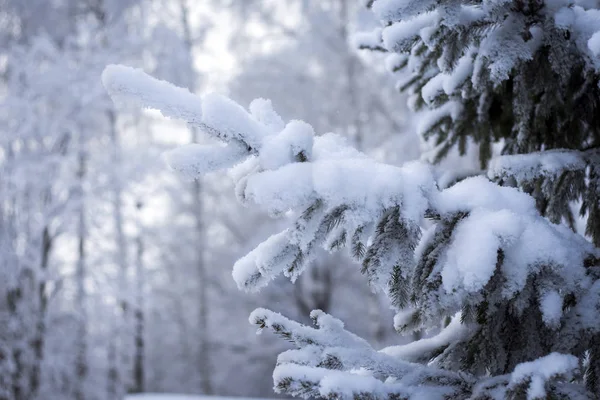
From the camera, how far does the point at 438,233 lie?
1301 millimetres

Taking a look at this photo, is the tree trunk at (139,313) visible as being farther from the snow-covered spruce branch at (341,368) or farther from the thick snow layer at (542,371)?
the thick snow layer at (542,371)

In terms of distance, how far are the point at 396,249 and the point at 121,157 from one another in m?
7.10

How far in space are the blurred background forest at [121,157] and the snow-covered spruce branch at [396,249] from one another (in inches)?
151

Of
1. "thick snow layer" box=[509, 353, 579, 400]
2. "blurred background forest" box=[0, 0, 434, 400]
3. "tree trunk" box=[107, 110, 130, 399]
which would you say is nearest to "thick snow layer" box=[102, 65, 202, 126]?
"thick snow layer" box=[509, 353, 579, 400]

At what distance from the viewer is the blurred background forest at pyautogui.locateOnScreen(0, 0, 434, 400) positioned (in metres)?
6.41

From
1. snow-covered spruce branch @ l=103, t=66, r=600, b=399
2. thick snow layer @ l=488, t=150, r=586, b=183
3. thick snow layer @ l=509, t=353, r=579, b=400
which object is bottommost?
thick snow layer @ l=509, t=353, r=579, b=400

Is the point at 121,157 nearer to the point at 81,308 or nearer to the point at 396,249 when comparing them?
the point at 81,308

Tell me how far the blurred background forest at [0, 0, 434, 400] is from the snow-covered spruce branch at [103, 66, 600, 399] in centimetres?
384

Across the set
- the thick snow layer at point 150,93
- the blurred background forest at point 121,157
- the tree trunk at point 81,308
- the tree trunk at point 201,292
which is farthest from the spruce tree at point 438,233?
the tree trunk at point 201,292

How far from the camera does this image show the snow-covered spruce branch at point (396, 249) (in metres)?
1.10

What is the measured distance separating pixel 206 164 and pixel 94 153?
22.3 ft

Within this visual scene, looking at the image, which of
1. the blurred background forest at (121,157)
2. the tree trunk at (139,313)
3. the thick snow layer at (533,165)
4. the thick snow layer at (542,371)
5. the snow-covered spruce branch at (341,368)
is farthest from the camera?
the tree trunk at (139,313)

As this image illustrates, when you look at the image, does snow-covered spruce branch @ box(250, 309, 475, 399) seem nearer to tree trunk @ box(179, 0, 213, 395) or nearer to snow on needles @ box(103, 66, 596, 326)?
snow on needles @ box(103, 66, 596, 326)

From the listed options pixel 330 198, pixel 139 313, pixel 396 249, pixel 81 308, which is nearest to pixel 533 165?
pixel 396 249
